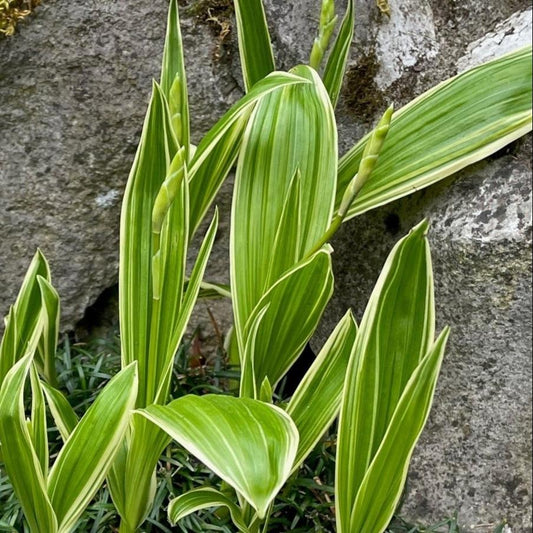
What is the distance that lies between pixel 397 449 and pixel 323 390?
154 millimetres

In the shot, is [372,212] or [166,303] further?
[372,212]

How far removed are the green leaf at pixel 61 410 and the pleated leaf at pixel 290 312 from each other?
251mm

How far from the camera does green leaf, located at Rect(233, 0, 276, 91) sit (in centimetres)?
116

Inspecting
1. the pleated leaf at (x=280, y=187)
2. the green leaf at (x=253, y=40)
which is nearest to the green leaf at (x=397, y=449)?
the pleated leaf at (x=280, y=187)

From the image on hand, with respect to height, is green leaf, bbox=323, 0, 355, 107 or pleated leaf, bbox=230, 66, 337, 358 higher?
green leaf, bbox=323, 0, 355, 107

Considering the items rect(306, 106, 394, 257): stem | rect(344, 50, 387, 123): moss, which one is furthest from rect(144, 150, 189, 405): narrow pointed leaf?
rect(344, 50, 387, 123): moss

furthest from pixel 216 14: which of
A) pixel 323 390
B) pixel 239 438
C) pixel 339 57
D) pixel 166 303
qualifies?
pixel 239 438

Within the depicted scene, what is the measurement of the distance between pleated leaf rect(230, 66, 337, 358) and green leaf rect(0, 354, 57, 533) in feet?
1.02

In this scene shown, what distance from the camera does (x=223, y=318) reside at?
1.50 metres

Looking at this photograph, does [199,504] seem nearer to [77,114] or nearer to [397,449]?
[397,449]

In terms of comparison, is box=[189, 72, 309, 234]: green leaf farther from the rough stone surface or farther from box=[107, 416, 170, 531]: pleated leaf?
box=[107, 416, 170, 531]: pleated leaf

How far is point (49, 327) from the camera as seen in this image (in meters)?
1.18

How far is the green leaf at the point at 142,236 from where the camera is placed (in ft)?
3.42

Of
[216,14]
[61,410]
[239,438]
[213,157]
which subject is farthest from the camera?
[216,14]
